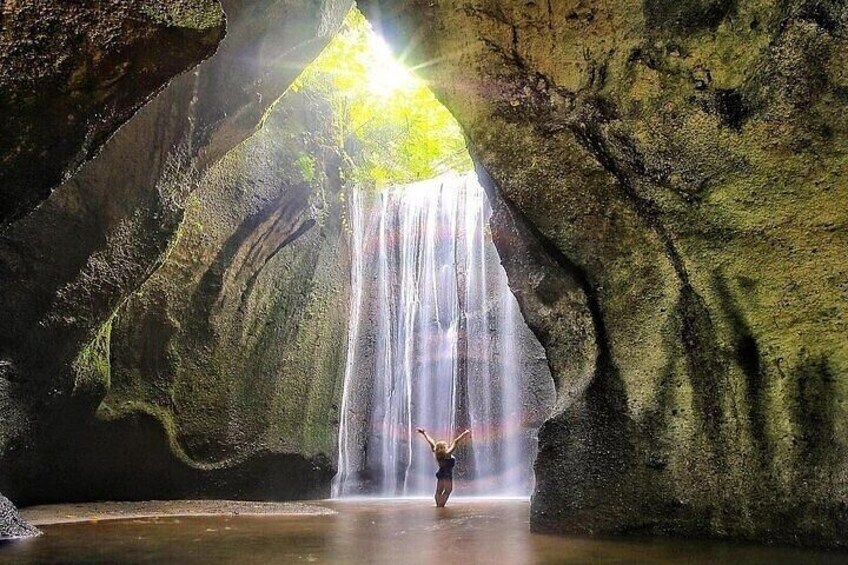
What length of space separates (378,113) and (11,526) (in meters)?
13.1

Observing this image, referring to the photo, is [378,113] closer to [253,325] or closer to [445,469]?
[253,325]

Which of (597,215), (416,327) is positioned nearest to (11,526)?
(597,215)

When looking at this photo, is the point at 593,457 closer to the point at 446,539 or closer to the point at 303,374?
the point at 446,539

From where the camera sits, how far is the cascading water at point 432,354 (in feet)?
45.4

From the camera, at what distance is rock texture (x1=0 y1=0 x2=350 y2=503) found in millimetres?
7504

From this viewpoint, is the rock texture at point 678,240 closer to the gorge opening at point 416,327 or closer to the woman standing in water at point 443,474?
the woman standing in water at point 443,474

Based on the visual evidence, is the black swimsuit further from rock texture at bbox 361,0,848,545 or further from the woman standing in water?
rock texture at bbox 361,0,848,545

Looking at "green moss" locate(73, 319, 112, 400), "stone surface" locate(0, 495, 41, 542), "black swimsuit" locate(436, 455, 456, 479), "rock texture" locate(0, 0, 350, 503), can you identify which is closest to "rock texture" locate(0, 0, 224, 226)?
"stone surface" locate(0, 495, 41, 542)

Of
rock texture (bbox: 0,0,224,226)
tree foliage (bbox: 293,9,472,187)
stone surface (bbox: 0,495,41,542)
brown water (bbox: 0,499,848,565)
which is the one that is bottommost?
brown water (bbox: 0,499,848,565)

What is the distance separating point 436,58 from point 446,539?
4.33 metres

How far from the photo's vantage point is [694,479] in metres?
5.20

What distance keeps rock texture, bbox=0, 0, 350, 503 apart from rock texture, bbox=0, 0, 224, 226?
345cm

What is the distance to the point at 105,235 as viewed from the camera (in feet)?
26.0

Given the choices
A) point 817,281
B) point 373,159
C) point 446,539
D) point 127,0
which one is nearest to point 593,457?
point 446,539
